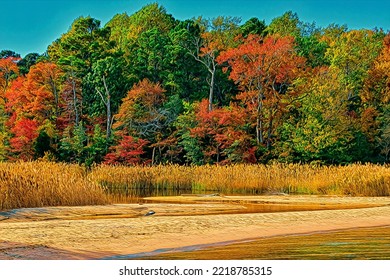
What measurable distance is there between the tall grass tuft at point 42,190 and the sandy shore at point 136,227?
0.51m

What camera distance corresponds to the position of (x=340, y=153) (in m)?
32.0

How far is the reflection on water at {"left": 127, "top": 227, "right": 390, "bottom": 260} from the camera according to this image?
275 inches

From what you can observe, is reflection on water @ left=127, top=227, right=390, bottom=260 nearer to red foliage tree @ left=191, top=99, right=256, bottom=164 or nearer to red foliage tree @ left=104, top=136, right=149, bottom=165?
red foliage tree @ left=191, top=99, right=256, bottom=164

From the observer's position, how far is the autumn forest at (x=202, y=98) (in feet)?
106

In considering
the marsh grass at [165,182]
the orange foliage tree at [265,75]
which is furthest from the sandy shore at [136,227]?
the orange foliage tree at [265,75]

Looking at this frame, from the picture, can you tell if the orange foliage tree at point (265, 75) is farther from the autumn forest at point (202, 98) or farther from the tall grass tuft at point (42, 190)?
the tall grass tuft at point (42, 190)

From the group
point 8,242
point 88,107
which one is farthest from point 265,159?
point 8,242

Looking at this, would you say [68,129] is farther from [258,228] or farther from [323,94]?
[258,228]

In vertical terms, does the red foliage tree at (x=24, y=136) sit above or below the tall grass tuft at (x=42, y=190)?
above

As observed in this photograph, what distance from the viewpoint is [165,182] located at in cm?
2314
